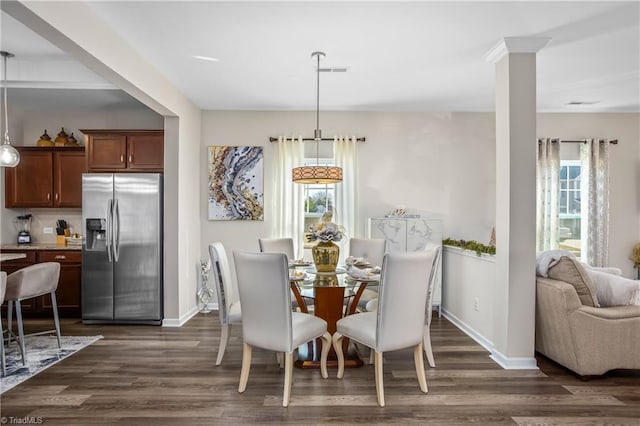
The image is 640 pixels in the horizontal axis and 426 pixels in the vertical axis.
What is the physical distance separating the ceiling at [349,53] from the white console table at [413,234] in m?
1.58

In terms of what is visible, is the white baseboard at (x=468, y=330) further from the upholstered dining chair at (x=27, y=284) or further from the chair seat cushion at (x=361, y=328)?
the upholstered dining chair at (x=27, y=284)

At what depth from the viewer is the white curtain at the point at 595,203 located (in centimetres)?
527

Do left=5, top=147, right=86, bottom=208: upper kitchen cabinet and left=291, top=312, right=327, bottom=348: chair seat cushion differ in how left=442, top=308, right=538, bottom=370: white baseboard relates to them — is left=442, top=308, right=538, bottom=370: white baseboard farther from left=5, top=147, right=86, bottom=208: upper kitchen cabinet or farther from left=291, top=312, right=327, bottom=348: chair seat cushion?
left=5, top=147, right=86, bottom=208: upper kitchen cabinet

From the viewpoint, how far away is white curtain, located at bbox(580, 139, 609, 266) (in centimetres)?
527

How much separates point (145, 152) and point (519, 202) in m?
4.13

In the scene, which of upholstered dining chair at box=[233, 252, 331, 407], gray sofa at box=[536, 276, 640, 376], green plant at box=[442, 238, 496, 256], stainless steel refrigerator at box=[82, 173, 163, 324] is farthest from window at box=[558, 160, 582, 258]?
stainless steel refrigerator at box=[82, 173, 163, 324]

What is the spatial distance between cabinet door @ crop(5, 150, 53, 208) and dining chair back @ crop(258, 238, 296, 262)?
9.82 ft

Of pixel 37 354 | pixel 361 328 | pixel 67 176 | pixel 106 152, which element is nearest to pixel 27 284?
pixel 37 354

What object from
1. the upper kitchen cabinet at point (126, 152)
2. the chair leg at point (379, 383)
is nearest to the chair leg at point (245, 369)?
the chair leg at point (379, 383)

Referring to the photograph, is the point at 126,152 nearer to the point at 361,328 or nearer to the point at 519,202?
the point at 361,328

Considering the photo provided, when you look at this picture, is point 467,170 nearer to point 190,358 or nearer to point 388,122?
point 388,122

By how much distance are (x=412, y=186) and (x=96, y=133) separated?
4156mm

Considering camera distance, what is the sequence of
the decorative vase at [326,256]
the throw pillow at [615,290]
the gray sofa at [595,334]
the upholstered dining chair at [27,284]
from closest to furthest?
the gray sofa at [595,334]
the throw pillow at [615,290]
the upholstered dining chair at [27,284]
the decorative vase at [326,256]

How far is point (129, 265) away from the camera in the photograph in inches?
177
